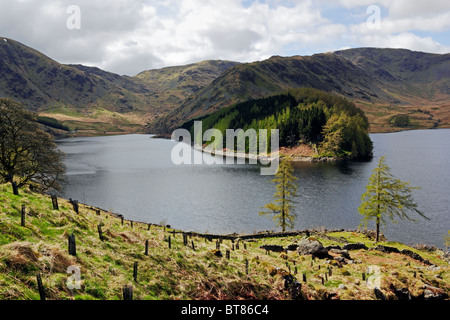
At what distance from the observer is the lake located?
63.2 meters

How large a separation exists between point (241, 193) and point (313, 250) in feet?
183

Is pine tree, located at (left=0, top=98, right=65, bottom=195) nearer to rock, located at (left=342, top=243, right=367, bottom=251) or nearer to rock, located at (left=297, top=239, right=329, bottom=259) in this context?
rock, located at (left=297, top=239, right=329, bottom=259)

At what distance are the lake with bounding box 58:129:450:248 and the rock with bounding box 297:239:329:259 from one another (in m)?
22.7

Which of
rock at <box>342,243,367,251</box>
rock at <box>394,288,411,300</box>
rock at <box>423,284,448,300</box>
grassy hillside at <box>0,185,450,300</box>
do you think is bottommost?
rock at <box>342,243,367,251</box>

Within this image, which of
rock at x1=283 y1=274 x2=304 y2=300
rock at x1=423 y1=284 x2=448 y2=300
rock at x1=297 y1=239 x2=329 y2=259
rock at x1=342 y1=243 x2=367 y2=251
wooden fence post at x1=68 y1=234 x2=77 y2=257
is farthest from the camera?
rock at x1=342 y1=243 x2=367 y2=251

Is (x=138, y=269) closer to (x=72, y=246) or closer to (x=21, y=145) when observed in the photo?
(x=72, y=246)

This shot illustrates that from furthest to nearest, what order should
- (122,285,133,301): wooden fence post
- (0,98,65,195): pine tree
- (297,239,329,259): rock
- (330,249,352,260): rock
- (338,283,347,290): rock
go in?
1. (0,98,65,195): pine tree
2. (330,249,352,260): rock
3. (297,239,329,259): rock
4. (338,283,347,290): rock
5. (122,285,133,301): wooden fence post

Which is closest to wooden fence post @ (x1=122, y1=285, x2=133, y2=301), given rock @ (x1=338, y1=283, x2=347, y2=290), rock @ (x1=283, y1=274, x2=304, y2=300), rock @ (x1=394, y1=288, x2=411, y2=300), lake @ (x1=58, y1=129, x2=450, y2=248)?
rock @ (x1=283, y1=274, x2=304, y2=300)

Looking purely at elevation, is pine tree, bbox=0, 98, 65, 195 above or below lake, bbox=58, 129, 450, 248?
above

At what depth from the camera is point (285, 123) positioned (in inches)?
6781

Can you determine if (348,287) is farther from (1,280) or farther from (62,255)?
(1,280)
